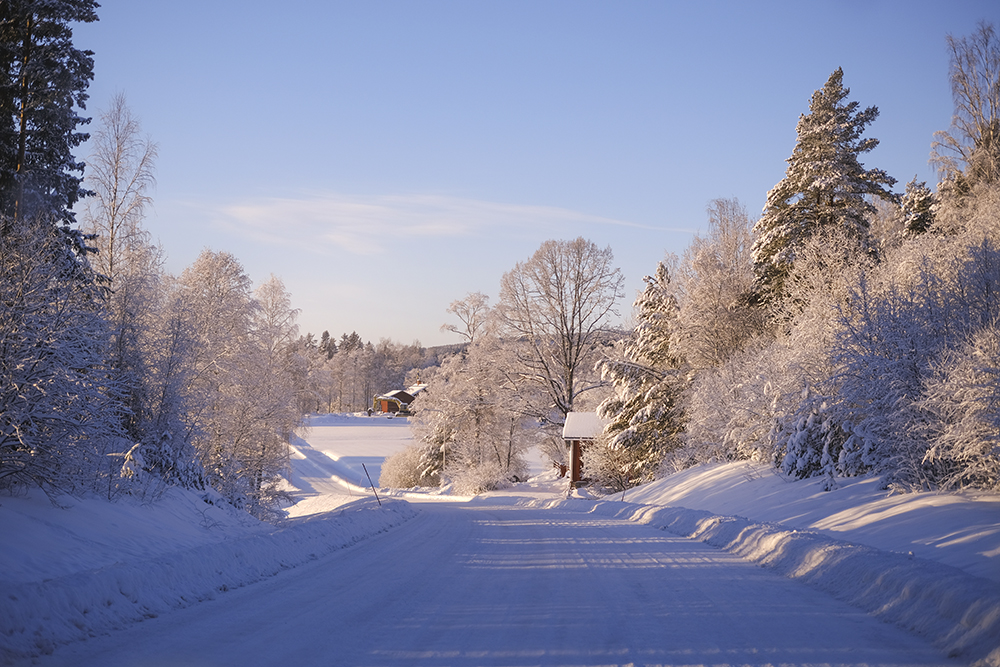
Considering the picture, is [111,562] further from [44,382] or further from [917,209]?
[917,209]

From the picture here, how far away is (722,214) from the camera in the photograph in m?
41.9

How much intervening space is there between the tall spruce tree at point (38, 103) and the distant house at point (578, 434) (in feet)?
93.3

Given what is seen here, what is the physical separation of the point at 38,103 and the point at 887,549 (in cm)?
1900

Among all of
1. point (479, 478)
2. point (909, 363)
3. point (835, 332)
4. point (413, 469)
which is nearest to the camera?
point (909, 363)

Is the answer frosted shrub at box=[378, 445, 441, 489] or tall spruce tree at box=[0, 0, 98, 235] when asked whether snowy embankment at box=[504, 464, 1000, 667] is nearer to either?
tall spruce tree at box=[0, 0, 98, 235]

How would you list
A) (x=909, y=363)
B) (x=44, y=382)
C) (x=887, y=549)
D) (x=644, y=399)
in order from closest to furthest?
(x=44, y=382)
(x=887, y=549)
(x=909, y=363)
(x=644, y=399)

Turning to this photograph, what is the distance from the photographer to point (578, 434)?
129 feet

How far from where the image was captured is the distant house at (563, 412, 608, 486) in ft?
128

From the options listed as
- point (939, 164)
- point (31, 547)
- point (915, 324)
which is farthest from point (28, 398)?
point (939, 164)

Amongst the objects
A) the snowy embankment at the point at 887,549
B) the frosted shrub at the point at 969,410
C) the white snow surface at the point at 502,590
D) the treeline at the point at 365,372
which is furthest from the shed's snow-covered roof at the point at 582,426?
the treeline at the point at 365,372

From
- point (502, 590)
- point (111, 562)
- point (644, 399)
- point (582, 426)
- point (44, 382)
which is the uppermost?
point (44, 382)

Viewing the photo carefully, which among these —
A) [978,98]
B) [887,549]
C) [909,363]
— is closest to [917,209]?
[978,98]

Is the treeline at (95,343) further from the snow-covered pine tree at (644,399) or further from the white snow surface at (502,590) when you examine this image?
the snow-covered pine tree at (644,399)

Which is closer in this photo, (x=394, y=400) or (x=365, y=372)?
(x=394, y=400)
